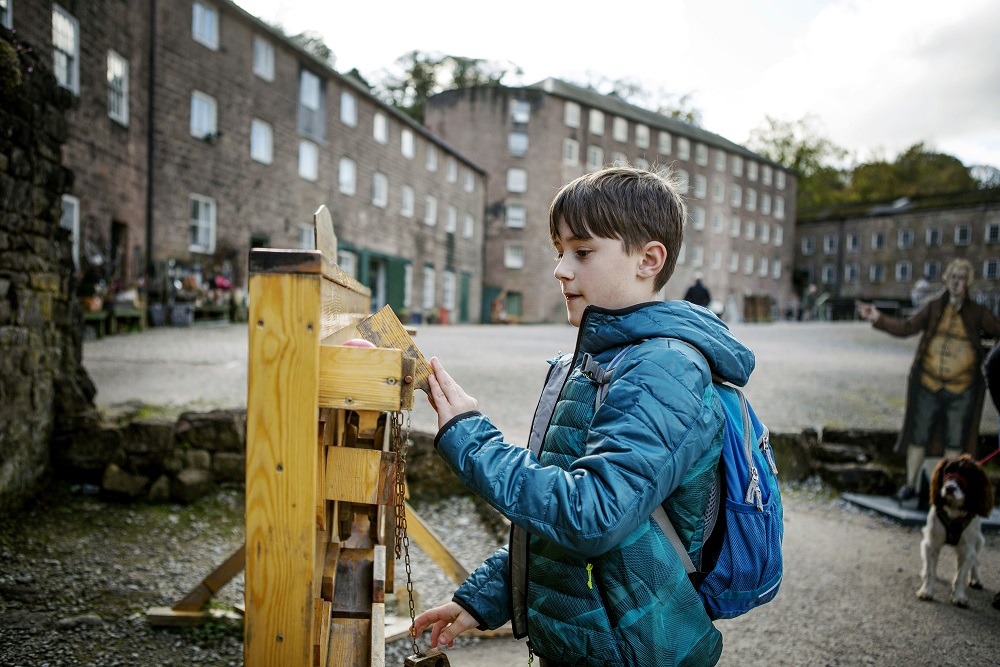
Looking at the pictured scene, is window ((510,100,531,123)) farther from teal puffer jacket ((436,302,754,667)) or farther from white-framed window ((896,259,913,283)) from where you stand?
teal puffer jacket ((436,302,754,667))

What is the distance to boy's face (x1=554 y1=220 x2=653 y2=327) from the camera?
1.61 meters

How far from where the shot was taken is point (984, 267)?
49125 mm

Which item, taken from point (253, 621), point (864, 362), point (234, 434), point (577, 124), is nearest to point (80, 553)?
point (234, 434)

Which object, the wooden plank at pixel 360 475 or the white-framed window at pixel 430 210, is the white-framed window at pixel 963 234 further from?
the wooden plank at pixel 360 475

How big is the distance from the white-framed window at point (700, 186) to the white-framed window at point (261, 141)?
3372cm

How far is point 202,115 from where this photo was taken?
18656 mm

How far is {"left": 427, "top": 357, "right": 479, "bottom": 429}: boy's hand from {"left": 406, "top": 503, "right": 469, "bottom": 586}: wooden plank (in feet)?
7.34

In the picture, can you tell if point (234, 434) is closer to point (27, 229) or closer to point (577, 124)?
point (27, 229)

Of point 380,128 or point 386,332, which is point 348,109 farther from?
point 386,332

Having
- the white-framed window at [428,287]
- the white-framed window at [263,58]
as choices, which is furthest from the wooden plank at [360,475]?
the white-framed window at [428,287]

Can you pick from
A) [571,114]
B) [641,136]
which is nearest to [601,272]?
[571,114]

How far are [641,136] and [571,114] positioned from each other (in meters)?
6.60

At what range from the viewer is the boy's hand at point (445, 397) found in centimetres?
152

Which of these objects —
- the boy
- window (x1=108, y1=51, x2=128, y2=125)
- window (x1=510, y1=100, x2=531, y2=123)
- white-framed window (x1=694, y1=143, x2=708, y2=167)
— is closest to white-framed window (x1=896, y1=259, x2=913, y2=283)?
white-framed window (x1=694, y1=143, x2=708, y2=167)
